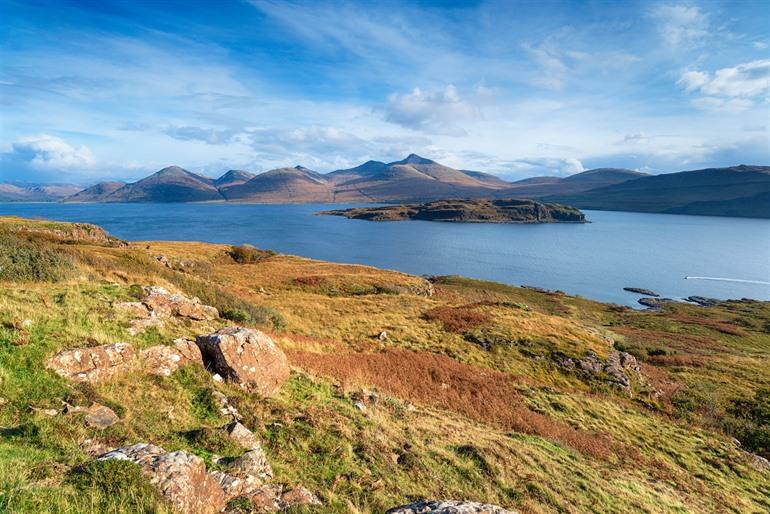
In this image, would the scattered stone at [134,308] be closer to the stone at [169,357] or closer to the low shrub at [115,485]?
the stone at [169,357]

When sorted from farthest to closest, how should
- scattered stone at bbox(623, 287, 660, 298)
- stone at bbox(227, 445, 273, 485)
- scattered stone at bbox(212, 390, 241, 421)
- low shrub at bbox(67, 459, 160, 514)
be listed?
1. scattered stone at bbox(623, 287, 660, 298)
2. scattered stone at bbox(212, 390, 241, 421)
3. stone at bbox(227, 445, 273, 485)
4. low shrub at bbox(67, 459, 160, 514)

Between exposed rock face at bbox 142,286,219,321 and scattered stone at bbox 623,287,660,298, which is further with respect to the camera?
scattered stone at bbox 623,287,660,298

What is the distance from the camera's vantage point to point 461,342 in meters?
32.8

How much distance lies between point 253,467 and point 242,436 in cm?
145

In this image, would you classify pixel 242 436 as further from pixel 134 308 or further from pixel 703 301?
pixel 703 301

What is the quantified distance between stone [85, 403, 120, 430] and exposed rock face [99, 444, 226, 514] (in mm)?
1660

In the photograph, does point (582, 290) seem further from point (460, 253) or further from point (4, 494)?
point (4, 494)

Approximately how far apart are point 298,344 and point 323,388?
828cm

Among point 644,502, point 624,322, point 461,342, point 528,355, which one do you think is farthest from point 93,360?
point 624,322

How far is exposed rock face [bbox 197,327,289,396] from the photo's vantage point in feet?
42.9

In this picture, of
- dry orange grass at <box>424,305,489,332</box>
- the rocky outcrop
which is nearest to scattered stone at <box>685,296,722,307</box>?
the rocky outcrop

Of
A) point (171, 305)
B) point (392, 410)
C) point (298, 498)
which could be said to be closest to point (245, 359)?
point (298, 498)

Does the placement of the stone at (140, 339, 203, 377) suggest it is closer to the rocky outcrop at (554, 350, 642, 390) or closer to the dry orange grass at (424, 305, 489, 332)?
the dry orange grass at (424, 305, 489, 332)

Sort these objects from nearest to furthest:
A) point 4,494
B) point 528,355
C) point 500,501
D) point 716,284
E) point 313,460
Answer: point 4,494
point 313,460
point 500,501
point 528,355
point 716,284
